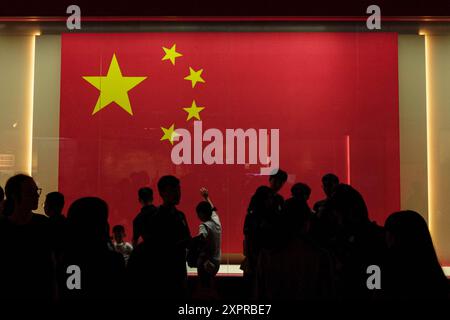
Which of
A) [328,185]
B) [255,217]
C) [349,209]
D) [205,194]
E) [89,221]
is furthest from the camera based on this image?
[205,194]

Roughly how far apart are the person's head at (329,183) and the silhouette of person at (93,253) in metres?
2.85

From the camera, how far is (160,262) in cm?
291

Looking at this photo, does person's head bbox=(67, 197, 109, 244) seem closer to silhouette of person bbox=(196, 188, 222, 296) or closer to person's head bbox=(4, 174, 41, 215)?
person's head bbox=(4, 174, 41, 215)

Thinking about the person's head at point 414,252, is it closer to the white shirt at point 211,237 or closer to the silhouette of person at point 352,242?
the silhouette of person at point 352,242

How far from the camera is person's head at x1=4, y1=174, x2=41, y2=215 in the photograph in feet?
9.59

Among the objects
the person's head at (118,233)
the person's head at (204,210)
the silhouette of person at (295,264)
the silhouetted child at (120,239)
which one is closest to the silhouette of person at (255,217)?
the person's head at (204,210)

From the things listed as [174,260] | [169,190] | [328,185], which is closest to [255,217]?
[328,185]

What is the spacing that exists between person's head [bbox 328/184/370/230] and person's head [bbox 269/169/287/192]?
6.94 ft

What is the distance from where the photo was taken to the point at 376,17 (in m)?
5.66

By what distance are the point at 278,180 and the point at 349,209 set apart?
228 centimetres

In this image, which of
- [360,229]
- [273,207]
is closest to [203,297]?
[273,207]

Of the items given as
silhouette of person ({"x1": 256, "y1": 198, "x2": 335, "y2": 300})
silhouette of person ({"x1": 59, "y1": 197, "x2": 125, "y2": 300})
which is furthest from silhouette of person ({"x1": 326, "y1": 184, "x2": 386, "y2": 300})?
silhouette of person ({"x1": 59, "y1": 197, "x2": 125, "y2": 300})

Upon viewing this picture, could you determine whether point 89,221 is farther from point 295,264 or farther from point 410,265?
point 410,265
